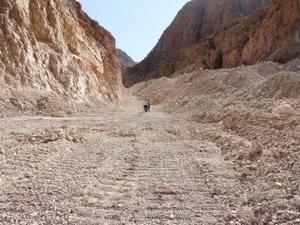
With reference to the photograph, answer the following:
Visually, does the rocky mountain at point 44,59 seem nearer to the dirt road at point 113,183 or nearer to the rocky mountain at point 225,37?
the dirt road at point 113,183

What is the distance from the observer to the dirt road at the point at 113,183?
4492 millimetres

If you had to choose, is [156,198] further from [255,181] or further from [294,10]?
[294,10]

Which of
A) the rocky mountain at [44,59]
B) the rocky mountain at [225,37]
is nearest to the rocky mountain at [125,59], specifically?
the rocky mountain at [225,37]

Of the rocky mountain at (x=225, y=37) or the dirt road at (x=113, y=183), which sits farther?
the rocky mountain at (x=225, y=37)

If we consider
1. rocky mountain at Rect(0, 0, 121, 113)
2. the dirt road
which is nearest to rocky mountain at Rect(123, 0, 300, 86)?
rocky mountain at Rect(0, 0, 121, 113)

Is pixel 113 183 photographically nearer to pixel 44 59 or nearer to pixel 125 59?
pixel 44 59

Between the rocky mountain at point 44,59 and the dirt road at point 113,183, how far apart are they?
25.9ft

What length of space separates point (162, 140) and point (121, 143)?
1.36m

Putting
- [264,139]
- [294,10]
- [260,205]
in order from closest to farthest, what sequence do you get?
1. [260,205]
2. [264,139]
3. [294,10]

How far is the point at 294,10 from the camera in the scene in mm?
45312

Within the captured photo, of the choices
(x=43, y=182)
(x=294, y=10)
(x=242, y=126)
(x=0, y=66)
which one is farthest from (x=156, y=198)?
(x=294, y=10)

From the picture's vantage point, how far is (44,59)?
1992 centimetres

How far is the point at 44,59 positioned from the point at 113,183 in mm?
15436

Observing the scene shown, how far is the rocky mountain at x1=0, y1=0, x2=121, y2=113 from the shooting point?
17.1m
